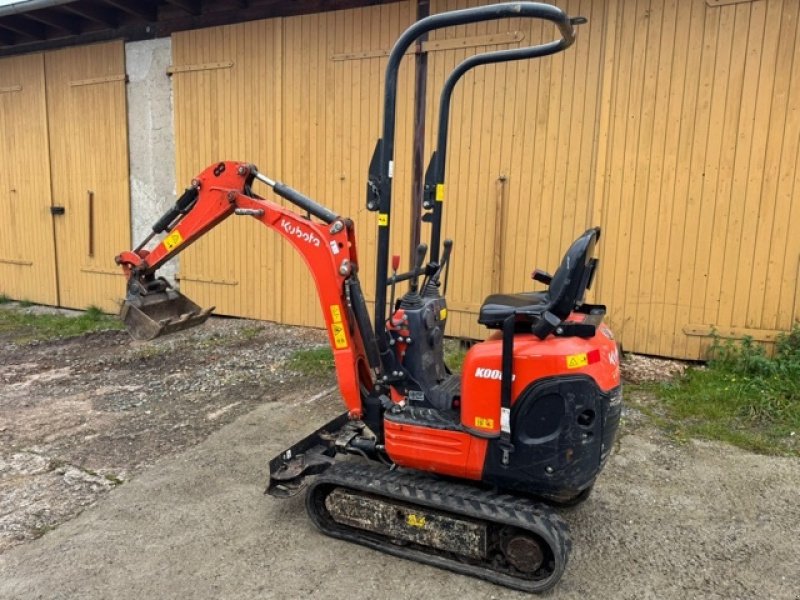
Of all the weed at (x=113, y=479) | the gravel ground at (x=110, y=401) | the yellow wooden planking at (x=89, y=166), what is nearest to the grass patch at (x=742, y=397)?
the gravel ground at (x=110, y=401)

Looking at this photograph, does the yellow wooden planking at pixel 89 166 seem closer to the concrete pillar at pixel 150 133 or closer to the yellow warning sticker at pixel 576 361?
the concrete pillar at pixel 150 133

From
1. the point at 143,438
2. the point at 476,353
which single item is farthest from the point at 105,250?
the point at 476,353

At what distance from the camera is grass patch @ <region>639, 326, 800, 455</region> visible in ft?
14.1

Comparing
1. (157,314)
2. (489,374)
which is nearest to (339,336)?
(489,374)

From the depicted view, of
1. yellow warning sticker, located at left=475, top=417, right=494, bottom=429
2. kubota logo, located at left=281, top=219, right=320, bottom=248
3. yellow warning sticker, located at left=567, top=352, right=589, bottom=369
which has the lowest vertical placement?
yellow warning sticker, located at left=475, top=417, right=494, bottom=429

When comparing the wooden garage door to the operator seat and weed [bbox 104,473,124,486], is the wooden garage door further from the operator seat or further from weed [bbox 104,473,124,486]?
weed [bbox 104,473,124,486]

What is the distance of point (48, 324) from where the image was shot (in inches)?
320

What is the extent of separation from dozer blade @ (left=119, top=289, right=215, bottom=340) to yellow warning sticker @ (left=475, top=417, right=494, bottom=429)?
6.77 ft

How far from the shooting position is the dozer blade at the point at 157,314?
3.74m

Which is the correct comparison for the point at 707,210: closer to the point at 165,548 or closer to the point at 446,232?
the point at 446,232

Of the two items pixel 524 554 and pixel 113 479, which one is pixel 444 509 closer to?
pixel 524 554

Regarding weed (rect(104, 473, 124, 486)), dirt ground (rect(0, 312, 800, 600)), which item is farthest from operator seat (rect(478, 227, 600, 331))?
weed (rect(104, 473, 124, 486))

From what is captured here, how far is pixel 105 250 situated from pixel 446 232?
5162mm

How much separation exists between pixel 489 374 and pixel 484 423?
23 cm
